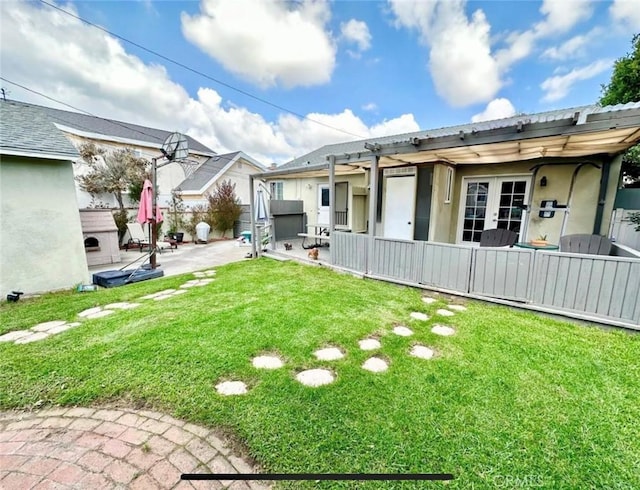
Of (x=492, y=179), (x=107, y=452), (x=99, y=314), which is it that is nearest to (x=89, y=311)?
(x=99, y=314)

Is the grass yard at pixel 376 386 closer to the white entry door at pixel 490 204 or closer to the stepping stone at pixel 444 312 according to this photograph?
the stepping stone at pixel 444 312

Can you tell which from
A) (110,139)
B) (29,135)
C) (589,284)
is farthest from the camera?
(110,139)

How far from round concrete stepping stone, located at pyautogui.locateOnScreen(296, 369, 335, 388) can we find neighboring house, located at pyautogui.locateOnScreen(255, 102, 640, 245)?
3496 mm

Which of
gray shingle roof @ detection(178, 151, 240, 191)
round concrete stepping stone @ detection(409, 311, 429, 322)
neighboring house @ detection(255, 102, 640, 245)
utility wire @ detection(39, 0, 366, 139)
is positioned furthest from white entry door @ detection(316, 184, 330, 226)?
gray shingle roof @ detection(178, 151, 240, 191)

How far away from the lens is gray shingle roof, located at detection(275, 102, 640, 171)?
10.9 feet

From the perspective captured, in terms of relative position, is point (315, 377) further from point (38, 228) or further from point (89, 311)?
Answer: point (38, 228)

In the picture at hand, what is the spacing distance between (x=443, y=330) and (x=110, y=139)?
63.4 feet

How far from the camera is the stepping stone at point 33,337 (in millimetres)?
3346

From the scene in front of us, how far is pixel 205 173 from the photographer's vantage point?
17.3 m

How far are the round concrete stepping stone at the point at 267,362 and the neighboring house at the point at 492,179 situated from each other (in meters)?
3.50

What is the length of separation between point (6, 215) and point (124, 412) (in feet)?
18.1

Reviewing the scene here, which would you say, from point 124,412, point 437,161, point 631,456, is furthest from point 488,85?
point 124,412

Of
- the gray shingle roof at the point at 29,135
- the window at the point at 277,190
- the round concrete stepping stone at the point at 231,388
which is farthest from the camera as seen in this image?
the window at the point at 277,190

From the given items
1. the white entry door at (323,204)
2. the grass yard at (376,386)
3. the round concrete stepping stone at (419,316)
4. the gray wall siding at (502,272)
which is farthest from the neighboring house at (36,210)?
the gray wall siding at (502,272)
